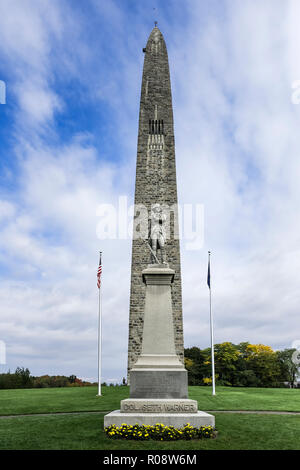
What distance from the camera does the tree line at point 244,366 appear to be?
1646 inches

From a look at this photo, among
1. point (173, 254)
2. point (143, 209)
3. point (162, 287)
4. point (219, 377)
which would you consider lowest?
point (219, 377)

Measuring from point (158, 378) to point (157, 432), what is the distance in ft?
5.42

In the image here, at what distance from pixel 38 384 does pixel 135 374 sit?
2444 centimetres

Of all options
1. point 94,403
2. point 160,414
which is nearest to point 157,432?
point 160,414

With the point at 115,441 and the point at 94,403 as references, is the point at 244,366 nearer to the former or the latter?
the point at 94,403

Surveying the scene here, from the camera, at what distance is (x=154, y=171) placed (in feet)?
120

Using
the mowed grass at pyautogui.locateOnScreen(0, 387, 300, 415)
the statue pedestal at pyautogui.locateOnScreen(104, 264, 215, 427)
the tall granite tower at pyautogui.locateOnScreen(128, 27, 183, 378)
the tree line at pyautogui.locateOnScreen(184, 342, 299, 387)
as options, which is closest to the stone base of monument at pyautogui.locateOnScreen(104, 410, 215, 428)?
the statue pedestal at pyautogui.locateOnScreen(104, 264, 215, 427)

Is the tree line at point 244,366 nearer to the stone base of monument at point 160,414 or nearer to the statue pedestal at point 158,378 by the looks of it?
the statue pedestal at point 158,378

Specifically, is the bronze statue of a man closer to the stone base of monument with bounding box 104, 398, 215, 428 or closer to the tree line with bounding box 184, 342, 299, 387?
the stone base of monument with bounding box 104, 398, 215, 428

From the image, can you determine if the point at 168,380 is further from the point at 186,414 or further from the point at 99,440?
the point at 99,440

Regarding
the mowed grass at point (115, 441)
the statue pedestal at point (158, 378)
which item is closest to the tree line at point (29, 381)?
the mowed grass at point (115, 441)

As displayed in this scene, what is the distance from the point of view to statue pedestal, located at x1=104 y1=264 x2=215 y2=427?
32.0 feet

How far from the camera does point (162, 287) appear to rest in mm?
11898
